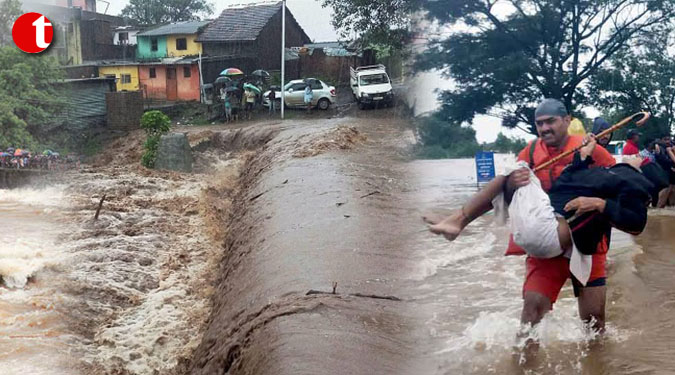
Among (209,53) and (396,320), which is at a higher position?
(209,53)

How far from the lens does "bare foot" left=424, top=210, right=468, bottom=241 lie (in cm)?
187

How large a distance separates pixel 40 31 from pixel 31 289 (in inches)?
101

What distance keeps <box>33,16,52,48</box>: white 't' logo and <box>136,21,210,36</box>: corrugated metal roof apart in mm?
2601

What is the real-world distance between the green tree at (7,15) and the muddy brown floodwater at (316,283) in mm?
1771

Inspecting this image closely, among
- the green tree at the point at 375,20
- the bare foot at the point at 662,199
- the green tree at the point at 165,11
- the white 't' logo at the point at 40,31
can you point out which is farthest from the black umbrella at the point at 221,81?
the bare foot at the point at 662,199

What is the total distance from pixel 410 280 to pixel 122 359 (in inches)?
78.1

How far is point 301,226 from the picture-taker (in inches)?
166

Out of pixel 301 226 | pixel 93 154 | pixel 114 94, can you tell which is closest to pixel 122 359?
pixel 301 226

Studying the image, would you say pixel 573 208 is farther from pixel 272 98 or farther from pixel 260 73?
pixel 272 98

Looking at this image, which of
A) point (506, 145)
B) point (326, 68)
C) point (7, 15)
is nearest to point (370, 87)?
point (326, 68)

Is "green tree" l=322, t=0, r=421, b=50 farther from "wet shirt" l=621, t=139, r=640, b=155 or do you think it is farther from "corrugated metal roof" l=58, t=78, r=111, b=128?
"corrugated metal roof" l=58, t=78, r=111, b=128

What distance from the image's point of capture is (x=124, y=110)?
28.1ft

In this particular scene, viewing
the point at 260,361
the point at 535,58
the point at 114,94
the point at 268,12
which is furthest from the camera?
the point at 114,94

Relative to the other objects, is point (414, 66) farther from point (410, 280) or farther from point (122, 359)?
point (122, 359)
